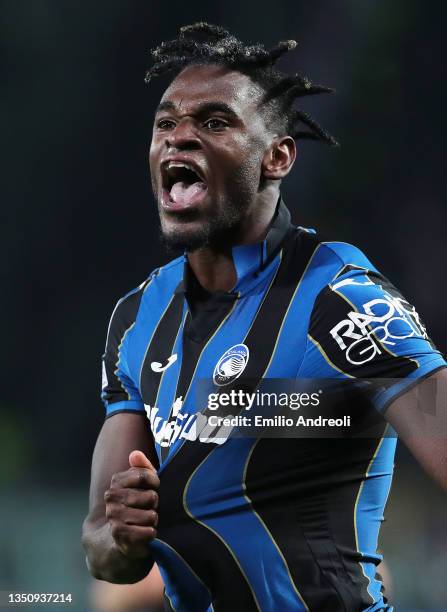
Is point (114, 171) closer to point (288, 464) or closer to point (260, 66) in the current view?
point (260, 66)

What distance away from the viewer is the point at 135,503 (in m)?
1.87

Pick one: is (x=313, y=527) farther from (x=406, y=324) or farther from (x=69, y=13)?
(x=69, y=13)

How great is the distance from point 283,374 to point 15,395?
412 cm

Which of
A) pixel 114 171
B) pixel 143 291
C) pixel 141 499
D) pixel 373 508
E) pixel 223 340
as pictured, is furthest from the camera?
pixel 114 171

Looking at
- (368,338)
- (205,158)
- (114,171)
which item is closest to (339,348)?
(368,338)

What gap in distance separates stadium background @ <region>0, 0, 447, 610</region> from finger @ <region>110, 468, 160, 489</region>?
3854 millimetres

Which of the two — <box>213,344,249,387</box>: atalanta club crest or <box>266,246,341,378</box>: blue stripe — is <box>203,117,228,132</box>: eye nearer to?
<box>266,246,341,378</box>: blue stripe

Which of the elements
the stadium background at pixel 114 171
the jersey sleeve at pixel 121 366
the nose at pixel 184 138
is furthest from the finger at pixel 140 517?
the stadium background at pixel 114 171

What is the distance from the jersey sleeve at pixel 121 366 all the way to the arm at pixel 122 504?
0.03m

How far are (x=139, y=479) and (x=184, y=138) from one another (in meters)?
0.75

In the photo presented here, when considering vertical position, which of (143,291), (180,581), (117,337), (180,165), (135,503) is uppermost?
(180,165)

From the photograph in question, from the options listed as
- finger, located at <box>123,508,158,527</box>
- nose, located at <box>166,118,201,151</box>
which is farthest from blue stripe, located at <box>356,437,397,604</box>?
nose, located at <box>166,118,201,151</box>

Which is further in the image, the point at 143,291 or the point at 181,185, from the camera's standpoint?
the point at 143,291

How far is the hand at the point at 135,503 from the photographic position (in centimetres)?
188
